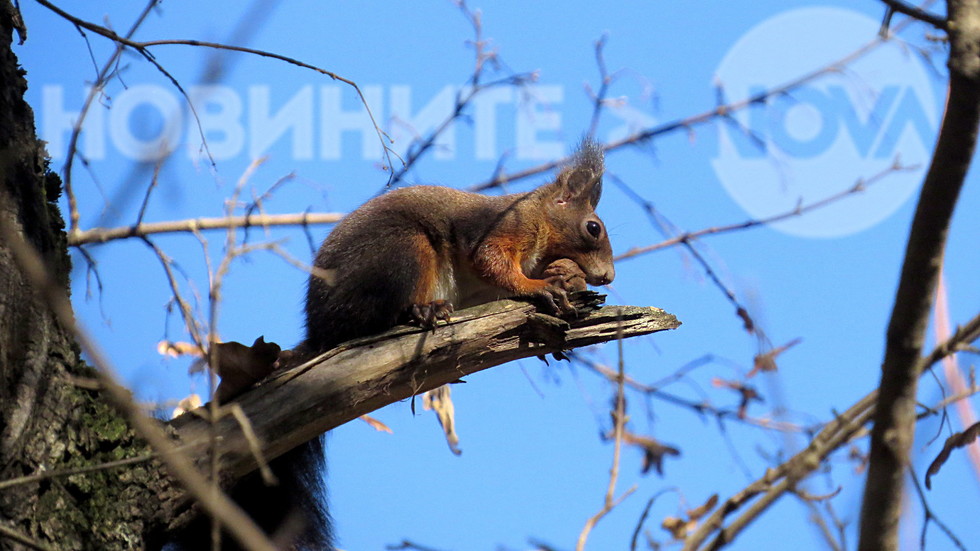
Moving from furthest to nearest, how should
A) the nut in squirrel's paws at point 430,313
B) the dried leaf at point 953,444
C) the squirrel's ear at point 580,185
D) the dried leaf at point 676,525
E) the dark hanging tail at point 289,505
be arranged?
the squirrel's ear at point 580,185
the nut in squirrel's paws at point 430,313
the dark hanging tail at point 289,505
the dried leaf at point 676,525
the dried leaf at point 953,444

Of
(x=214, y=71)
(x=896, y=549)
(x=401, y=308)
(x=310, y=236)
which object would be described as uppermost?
(x=310, y=236)

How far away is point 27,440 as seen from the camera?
7.48 feet

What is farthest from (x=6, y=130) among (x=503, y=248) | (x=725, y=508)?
(x=725, y=508)

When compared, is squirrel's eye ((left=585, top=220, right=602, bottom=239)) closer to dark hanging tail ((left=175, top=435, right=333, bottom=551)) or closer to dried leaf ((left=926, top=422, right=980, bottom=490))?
dark hanging tail ((left=175, top=435, right=333, bottom=551))

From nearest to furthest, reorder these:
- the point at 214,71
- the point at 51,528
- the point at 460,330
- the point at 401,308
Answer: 1. the point at 214,71
2. the point at 51,528
3. the point at 460,330
4. the point at 401,308

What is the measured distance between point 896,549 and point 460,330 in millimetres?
2076

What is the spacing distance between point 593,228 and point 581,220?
0.08 meters

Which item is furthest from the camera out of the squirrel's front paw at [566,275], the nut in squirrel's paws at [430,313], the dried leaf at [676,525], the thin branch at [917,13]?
the squirrel's front paw at [566,275]

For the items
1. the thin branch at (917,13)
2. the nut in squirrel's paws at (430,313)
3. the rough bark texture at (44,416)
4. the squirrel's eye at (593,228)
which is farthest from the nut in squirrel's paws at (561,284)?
the thin branch at (917,13)

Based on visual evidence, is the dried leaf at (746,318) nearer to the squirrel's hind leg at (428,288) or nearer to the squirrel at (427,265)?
the squirrel at (427,265)

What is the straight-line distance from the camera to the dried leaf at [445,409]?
406 centimetres

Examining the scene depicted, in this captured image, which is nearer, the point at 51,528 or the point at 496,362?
the point at 51,528

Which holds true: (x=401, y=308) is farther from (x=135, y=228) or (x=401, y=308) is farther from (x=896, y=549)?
(x=896, y=549)

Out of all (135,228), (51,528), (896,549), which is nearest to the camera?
(896,549)
